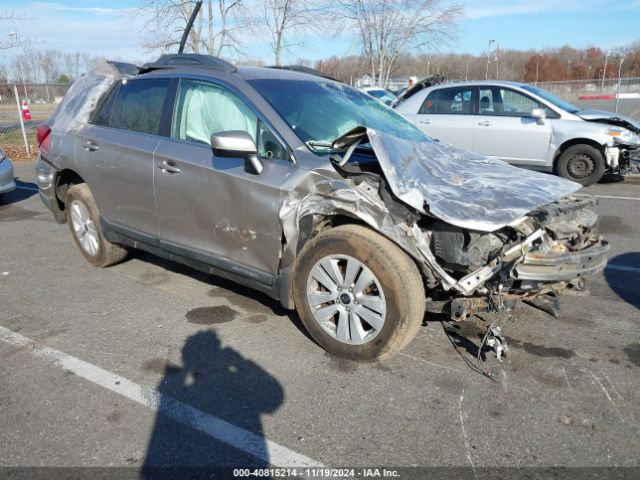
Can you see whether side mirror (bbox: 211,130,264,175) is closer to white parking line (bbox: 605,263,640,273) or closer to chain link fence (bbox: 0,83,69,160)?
white parking line (bbox: 605,263,640,273)

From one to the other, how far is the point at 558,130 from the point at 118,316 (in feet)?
25.2

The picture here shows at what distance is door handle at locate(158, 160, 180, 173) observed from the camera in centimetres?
387

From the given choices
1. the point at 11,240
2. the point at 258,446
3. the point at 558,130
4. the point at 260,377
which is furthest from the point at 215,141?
the point at 558,130

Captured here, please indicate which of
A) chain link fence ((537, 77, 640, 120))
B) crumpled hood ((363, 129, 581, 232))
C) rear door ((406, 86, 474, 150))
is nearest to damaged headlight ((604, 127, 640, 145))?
rear door ((406, 86, 474, 150))

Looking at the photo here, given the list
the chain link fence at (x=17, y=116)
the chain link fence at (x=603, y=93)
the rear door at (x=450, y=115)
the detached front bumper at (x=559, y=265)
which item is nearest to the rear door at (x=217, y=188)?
the detached front bumper at (x=559, y=265)

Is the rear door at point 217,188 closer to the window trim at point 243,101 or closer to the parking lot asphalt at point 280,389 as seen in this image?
the window trim at point 243,101

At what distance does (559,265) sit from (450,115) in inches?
274

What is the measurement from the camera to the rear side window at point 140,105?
4.21 metres

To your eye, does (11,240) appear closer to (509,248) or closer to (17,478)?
(17,478)

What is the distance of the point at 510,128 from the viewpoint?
900 centimetres

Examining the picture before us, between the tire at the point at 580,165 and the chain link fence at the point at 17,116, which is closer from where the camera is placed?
the tire at the point at 580,165

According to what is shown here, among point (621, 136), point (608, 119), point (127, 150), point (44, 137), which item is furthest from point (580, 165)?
point (44, 137)

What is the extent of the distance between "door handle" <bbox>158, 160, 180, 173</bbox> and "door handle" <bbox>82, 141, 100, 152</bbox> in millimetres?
1005

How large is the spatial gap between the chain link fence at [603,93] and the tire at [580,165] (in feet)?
54.8
